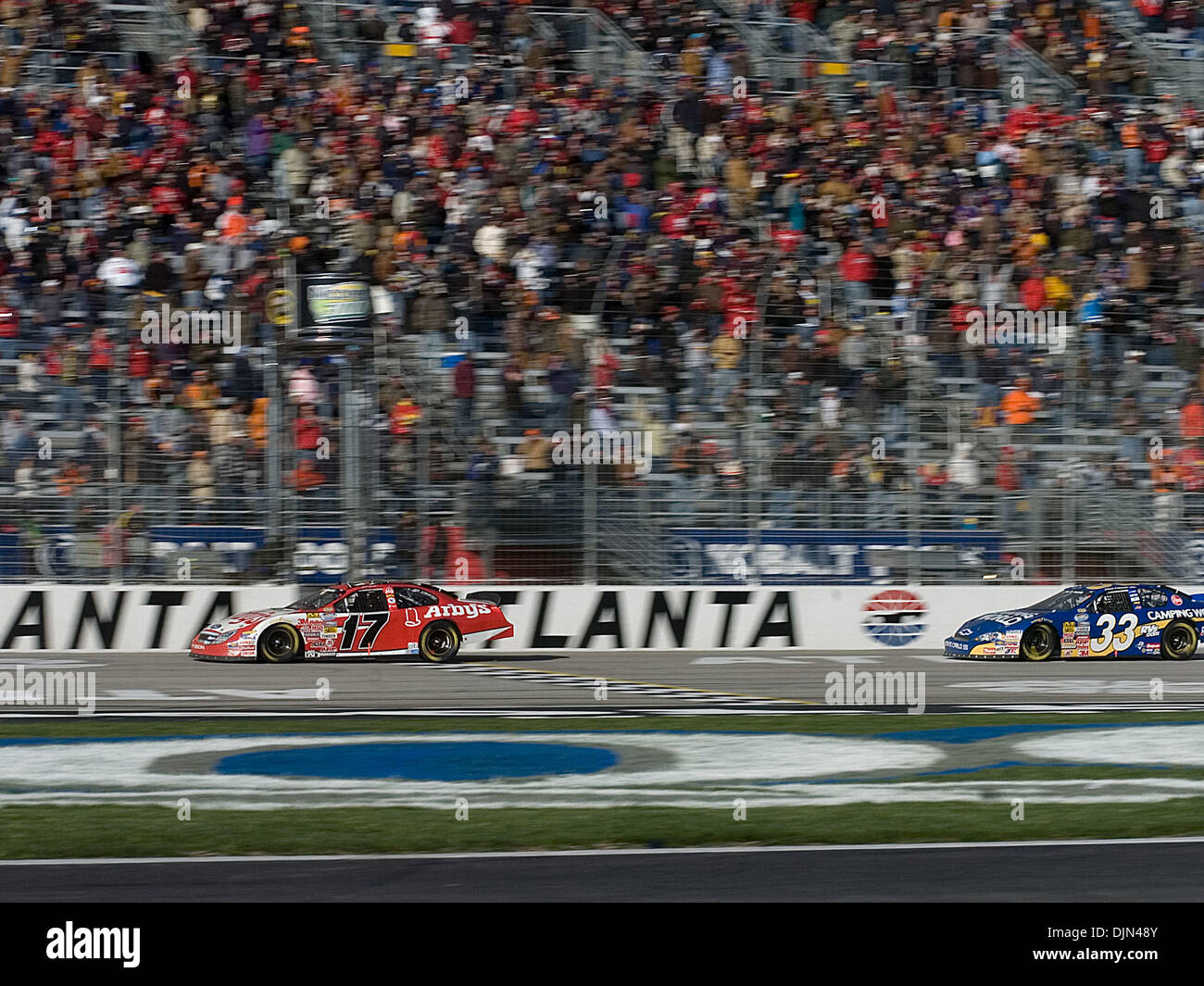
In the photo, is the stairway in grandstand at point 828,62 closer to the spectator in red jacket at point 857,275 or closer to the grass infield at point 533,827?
the spectator in red jacket at point 857,275

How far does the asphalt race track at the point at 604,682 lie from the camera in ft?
43.0

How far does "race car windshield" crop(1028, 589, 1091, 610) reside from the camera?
1823 centimetres

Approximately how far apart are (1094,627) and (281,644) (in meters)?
8.30

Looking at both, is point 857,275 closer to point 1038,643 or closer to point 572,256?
point 572,256

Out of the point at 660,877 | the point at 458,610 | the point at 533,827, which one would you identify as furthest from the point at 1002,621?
the point at 660,877

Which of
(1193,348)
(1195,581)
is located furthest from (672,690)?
(1193,348)

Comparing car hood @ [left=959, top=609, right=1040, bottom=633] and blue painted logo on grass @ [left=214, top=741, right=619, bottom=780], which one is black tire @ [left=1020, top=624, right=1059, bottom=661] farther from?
blue painted logo on grass @ [left=214, top=741, right=619, bottom=780]

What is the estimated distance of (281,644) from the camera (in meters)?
17.0

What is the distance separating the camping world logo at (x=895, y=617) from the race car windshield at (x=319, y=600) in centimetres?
572

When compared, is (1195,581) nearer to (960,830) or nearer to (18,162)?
(960,830)

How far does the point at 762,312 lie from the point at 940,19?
298 inches

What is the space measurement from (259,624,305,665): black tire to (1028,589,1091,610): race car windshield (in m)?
7.53

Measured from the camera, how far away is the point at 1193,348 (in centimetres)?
2019

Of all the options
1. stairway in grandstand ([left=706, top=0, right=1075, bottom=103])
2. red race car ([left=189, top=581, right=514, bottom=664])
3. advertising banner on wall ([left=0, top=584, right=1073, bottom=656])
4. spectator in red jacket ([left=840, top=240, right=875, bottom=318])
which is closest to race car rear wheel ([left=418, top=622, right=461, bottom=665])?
red race car ([left=189, top=581, right=514, bottom=664])
